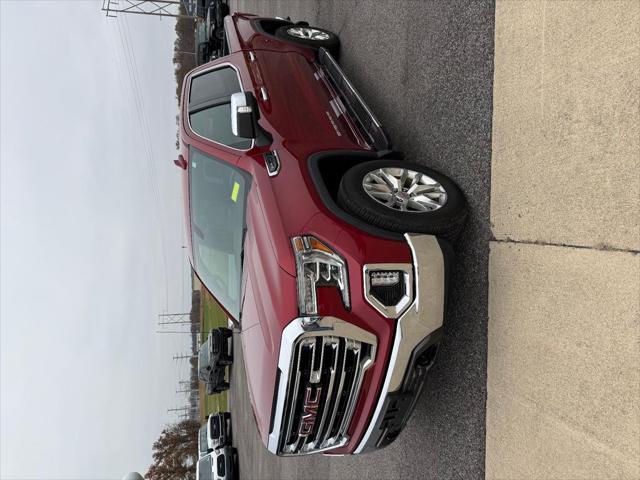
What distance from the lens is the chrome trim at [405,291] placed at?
2861mm

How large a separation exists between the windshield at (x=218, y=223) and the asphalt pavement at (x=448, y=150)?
5.33 ft

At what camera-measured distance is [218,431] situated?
14312 millimetres

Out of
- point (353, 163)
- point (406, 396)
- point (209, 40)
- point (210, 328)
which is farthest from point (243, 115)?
point (210, 328)

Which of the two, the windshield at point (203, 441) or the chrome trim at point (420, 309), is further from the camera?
the windshield at point (203, 441)

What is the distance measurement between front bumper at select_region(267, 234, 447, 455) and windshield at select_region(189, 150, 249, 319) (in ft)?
3.49

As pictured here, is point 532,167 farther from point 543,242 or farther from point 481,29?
point 481,29

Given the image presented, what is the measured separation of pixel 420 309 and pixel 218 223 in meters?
1.81

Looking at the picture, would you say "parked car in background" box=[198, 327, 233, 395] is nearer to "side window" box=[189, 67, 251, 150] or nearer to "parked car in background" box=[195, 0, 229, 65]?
"parked car in background" box=[195, 0, 229, 65]

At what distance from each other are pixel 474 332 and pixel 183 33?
139 ft

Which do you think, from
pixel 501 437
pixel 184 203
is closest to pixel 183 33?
pixel 184 203

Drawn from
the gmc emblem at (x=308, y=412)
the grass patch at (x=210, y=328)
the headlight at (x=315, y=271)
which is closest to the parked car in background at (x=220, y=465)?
the gmc emblem at (x=308, y=412)

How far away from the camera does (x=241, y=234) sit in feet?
11.8

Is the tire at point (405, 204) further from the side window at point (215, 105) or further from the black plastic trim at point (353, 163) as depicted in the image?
the side window at point (215, 105)

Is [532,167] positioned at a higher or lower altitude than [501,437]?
higher
